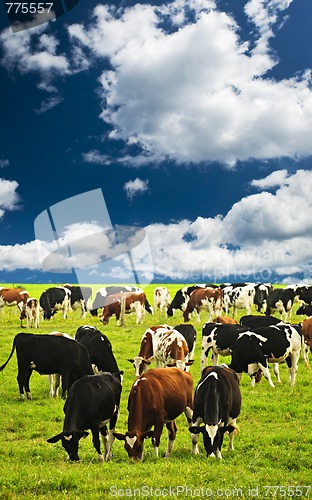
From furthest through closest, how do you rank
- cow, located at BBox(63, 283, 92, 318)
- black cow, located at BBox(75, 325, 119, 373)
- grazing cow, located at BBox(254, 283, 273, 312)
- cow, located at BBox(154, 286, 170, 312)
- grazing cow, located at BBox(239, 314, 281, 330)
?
cow, located at BBox(154, 286, 170, 312), cow, located at BBox(63, 283, 92, 318), grazing cow, located at BBox(254, 283, 273, 312), grazing cow, located at BBox(239, 314, 281, 330), black cow, located at BBox(75, 325, 119, 373)

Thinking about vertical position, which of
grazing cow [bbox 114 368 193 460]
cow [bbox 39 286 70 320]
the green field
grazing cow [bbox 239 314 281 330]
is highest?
cow [bbox 39 286 70 320]

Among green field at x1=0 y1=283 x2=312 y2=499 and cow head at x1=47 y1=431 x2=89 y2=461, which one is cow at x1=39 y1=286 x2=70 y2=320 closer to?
green field at x1=0 y1=283 x2=312 y2=499

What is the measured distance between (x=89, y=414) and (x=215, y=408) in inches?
102

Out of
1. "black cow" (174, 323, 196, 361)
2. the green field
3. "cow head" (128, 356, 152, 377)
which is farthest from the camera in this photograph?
"black cow" (174, 323, 196, 361)

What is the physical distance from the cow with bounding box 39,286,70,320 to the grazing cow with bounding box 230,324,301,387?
84.7 ft

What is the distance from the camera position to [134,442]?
10.6 m

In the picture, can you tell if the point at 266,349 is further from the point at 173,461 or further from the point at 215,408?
the point at 173,461

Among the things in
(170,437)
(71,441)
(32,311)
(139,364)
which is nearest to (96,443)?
(71,441)

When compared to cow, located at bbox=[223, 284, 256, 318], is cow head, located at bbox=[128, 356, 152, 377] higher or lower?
lower

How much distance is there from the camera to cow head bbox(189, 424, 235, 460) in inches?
419

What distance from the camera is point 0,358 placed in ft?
79.8

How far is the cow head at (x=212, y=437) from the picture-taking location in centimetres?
1065

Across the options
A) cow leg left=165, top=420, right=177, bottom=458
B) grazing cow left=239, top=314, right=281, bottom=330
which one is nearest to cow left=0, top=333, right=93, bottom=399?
cow leg left=165, top=420, right=177, bottom=458

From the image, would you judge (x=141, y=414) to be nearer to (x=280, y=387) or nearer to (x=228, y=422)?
(x=228, y=422)
